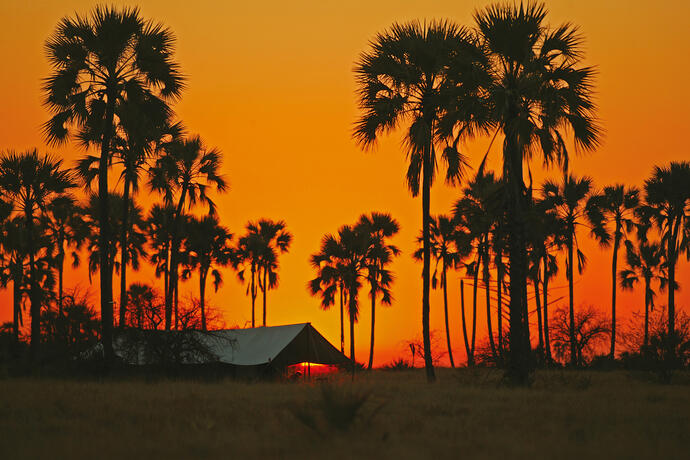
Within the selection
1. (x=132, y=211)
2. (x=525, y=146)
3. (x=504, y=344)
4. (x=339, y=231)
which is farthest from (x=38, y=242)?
(x=525, y=146)

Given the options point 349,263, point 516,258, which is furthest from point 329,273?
point 516,258

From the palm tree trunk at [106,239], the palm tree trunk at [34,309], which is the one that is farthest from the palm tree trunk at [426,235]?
the palm tree trunk at [34,309]

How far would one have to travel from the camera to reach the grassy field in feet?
35.8

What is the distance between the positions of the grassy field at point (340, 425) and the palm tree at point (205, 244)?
111ft

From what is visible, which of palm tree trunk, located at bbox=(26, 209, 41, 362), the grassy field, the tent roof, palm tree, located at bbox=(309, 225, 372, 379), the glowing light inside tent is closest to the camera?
the grassy field

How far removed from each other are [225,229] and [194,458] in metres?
45.0

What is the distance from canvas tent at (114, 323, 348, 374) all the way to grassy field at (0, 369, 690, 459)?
29.9ft

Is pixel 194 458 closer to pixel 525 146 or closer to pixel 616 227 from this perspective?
pixel 525 146

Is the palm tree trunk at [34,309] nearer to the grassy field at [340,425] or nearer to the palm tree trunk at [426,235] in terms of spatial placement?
the grassy field at [340,425]

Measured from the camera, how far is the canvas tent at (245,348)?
29.1m

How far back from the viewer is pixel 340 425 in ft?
41.0

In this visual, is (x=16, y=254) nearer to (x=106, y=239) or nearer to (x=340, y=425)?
(x=106, y=239)

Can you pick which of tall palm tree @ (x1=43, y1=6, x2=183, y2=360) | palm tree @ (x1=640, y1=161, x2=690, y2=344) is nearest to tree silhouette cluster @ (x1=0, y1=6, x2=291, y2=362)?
tall palm tree @ (x1=43, y1=6, x2=183, y2=360)

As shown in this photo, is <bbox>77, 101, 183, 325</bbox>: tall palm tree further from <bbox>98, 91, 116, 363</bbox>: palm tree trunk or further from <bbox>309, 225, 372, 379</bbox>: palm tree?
<bbox>309, 225, 372, 379</bbox>: palm tree
